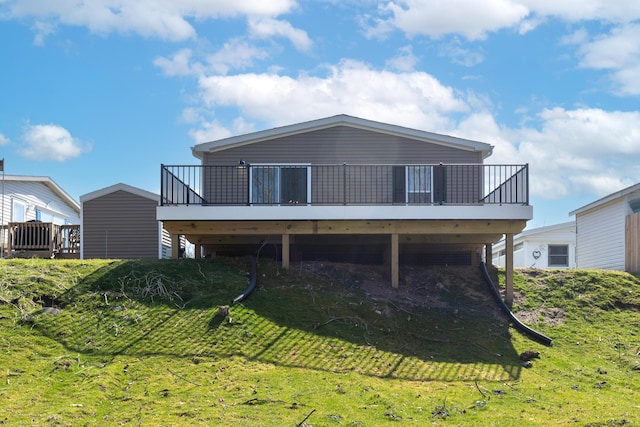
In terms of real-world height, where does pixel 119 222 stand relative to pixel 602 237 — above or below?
above

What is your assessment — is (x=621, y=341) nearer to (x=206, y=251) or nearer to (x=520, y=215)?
(x=520, y=215)

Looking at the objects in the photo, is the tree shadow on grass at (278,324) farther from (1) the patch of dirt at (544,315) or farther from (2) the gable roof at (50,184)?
(2) the gable roof at (50,184)

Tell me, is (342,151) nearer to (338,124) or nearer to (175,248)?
(338,124)

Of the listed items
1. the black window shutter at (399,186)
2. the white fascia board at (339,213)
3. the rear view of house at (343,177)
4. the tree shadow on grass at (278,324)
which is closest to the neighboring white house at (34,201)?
the rear view of house at (343,177)

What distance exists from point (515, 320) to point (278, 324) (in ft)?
15.4

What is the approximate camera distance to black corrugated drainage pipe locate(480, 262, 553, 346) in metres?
12.5

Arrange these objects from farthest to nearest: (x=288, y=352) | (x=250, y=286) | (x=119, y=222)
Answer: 1. (x=119, y=222)
2. (x=250, y=286)
3. (x=288, y=352)

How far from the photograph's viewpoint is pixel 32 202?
25.2 meters

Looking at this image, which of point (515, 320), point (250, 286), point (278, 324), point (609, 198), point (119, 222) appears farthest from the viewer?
point (119, 222)

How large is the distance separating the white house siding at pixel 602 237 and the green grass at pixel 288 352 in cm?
498

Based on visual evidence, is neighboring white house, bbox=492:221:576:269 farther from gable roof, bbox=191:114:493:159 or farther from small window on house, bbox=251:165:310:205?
small window on house, bbox=251:165:310:205

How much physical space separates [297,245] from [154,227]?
580cm

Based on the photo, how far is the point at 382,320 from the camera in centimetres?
1255

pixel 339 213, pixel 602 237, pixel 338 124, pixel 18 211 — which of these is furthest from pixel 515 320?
pixel 18 211
